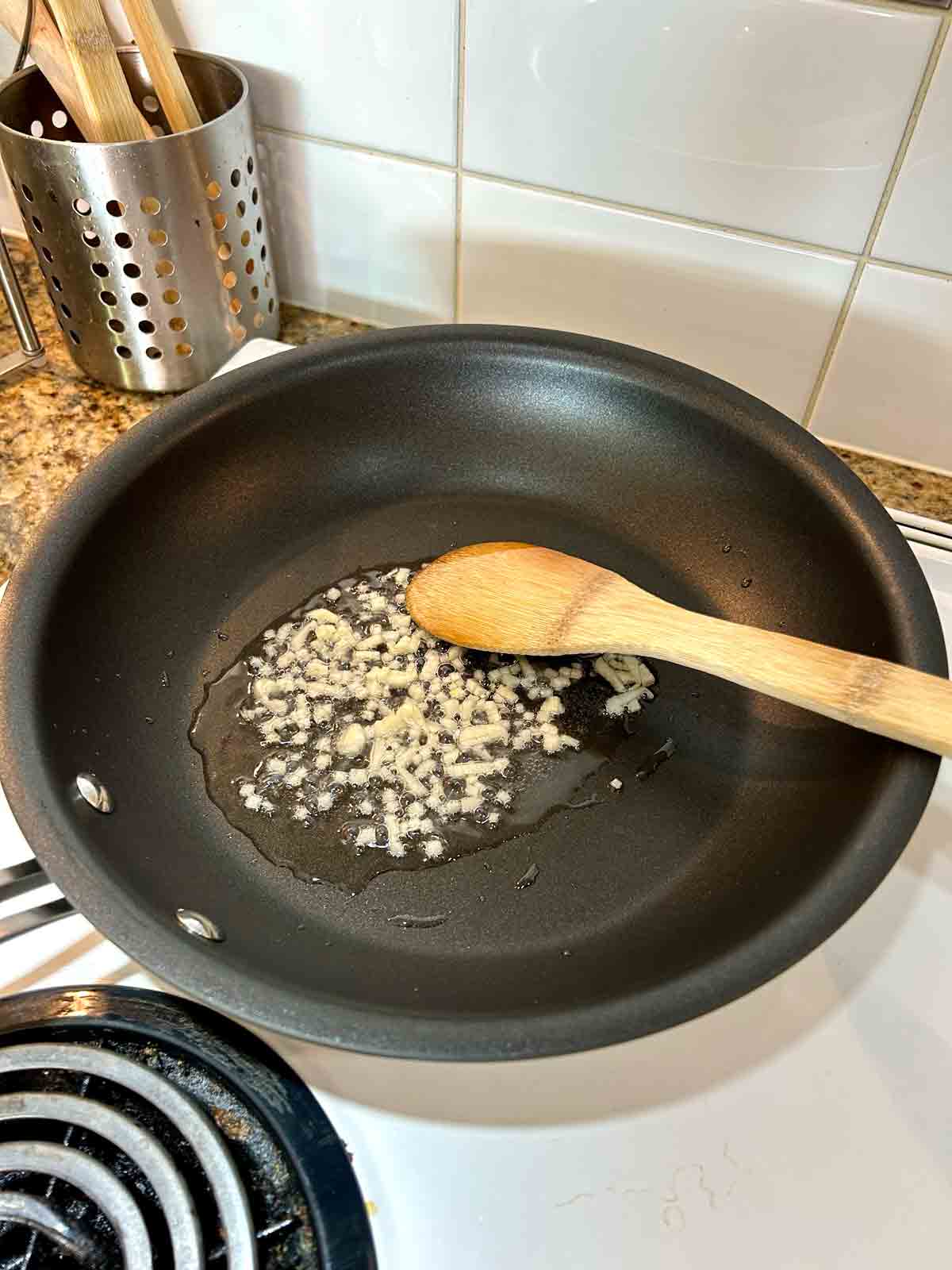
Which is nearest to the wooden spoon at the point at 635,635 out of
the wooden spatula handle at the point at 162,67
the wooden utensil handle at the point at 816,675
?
the wooden utensil handle at the point at 816,675

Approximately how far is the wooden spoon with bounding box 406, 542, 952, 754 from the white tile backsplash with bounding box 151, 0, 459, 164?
0.32 meters

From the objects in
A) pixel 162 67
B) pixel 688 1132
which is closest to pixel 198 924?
pixel 688 1132

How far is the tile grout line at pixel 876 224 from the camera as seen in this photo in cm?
57

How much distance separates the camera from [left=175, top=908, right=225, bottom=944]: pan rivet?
1.53 ft

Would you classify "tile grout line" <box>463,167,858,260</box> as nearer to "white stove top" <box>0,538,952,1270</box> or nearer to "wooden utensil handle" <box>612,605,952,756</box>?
"wooden utensil handle" <box>612,605,952,756</box>

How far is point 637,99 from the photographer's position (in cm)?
65

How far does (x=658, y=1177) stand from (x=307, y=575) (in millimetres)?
412

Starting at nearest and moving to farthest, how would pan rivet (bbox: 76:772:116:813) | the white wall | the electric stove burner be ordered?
the electric stove burner < pan rivet (bbox: 76:772:116:813) < the white wall

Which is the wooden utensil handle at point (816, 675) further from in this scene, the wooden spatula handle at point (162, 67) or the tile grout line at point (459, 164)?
the wooden spatula handle at point (162, 67)

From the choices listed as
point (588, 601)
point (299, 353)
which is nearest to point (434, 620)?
point (588, 601)

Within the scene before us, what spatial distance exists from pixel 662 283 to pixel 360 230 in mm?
254

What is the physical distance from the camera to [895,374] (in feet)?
2.33

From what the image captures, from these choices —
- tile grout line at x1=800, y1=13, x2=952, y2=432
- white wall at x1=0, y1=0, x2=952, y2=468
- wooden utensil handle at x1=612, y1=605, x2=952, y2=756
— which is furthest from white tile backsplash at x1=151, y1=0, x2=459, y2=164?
wooden utensil handle at x1=612, y1=605, x2=952, y2=756

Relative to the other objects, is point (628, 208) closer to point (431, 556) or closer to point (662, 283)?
point (662, 283)
